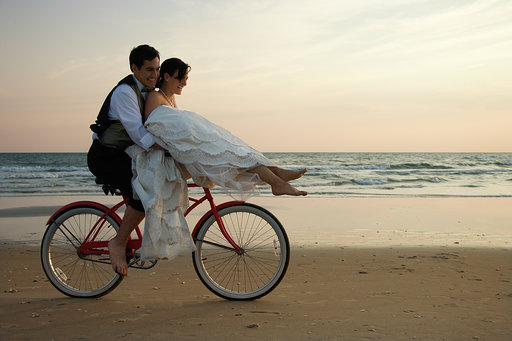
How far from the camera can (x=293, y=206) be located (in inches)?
419

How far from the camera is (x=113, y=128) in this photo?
3510mm

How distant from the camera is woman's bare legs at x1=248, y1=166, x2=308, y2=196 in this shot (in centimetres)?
349

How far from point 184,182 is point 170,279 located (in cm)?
143

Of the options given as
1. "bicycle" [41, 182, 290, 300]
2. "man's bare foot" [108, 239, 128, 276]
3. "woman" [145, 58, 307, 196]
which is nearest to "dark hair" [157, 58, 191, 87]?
"woman" [145, 58, 307, 196]

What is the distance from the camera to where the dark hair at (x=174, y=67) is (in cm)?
363

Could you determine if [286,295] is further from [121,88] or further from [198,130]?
[121,88]

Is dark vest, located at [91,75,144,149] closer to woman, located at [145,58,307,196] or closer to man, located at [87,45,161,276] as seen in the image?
man, located at [87,45,161,276]

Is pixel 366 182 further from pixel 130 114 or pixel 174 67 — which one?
pixel 130 114

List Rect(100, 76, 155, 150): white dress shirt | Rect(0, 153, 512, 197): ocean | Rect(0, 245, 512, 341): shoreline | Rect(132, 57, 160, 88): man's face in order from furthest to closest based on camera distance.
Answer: Rect(0, 153, 512, 197): ocean → Rect(132, 57, 160, 88): man's face → Rect(100, 76, 155, 150): white dress shirt → Rect(0, 245, 512, 341): shoreline

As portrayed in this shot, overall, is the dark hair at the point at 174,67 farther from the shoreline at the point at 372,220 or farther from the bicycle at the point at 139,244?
the shoreline at the point at 372,220

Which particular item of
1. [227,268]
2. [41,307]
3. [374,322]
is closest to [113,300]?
[41,307]

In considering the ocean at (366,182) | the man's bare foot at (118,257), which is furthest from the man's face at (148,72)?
the ocean at (366,182)

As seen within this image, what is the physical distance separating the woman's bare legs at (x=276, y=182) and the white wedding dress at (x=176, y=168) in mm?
46

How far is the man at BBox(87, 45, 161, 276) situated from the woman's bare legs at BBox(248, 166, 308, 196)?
77 cm
